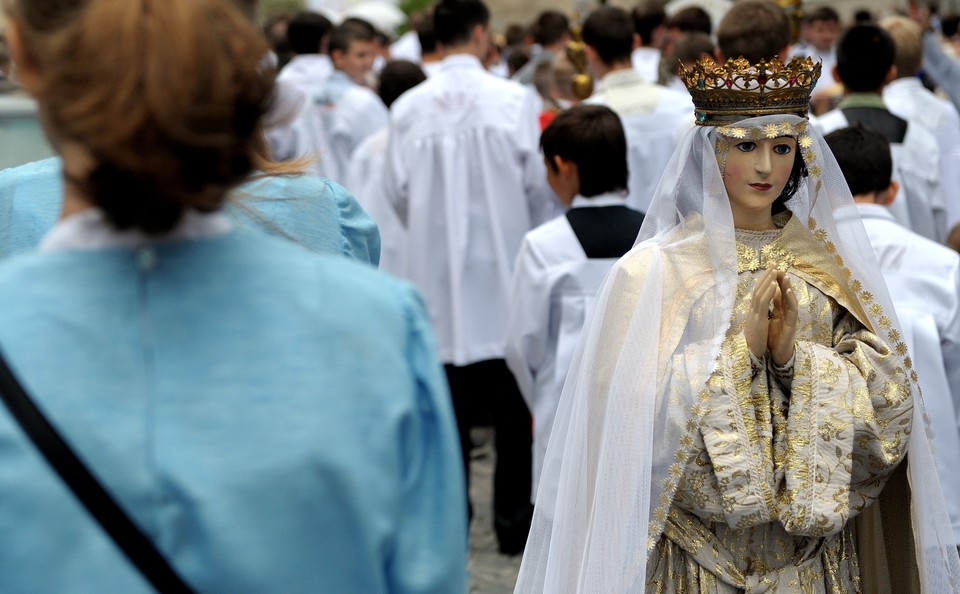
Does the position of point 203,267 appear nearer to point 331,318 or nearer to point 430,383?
point 331,318

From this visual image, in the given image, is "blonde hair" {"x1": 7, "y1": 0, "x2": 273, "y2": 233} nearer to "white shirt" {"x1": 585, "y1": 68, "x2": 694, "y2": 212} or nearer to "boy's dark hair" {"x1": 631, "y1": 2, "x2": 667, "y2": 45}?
"white shirt" {"x1": 585, "y1": 68, "x2": 694, "y2": 212}

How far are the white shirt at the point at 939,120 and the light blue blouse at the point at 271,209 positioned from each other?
472 centimetres

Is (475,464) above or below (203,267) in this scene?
below

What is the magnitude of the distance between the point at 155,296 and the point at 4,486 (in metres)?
0.29

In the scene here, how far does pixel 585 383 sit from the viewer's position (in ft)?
10.7

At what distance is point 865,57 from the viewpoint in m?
6.07

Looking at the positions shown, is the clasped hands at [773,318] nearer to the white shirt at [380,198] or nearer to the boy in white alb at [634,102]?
the boy in white alb at [634,102]

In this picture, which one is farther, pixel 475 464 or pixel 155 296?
pixel 475 464

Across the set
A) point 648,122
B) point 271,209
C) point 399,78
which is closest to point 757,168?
point 271,209

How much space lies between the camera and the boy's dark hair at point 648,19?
8430mm

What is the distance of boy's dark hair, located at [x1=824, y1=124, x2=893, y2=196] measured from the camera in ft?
15.1

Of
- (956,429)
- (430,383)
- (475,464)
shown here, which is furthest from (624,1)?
(430,383)

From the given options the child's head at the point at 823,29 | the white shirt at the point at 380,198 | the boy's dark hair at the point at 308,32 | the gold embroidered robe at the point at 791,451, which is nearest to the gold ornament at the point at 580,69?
the white shirt at the point at 380,198

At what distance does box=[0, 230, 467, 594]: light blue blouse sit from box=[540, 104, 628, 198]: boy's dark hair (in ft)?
10.5
